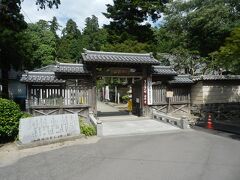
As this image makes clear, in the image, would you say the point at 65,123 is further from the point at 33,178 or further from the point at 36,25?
the point at 36,25

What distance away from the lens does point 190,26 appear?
108 feet

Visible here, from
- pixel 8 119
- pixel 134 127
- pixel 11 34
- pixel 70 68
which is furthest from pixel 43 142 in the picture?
pixel 11 34

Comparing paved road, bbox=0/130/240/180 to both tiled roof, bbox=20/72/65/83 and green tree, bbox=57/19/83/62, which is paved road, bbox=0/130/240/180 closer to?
tiled roof, bbox=20/72/65/83

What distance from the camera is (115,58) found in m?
21.6

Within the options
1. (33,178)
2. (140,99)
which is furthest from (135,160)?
(140,99)

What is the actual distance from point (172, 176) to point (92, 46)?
72264mm

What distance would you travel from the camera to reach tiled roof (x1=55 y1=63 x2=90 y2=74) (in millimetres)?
20734

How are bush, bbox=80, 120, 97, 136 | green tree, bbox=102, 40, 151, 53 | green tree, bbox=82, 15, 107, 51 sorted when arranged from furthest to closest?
green tree, bbox=82, 15, 107, 51, green tree, bbox=102, 40, 151, 53, bush, bbox=80, 120, 97, 136

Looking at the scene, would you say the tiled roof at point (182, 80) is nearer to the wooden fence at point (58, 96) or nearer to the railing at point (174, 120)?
the railing at point (174, 120)

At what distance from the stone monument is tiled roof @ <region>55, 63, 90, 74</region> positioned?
6362 mm

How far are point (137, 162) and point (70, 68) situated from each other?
12.6 meters

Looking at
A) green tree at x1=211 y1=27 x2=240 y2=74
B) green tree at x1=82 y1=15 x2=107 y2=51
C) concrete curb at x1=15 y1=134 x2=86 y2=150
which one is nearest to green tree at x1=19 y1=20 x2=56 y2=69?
green tree at x1=82 y1=15 x2=107 y2=51

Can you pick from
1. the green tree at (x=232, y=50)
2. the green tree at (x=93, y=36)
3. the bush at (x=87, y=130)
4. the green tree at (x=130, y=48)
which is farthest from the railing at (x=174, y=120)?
the green tree at (x=93, y=36)

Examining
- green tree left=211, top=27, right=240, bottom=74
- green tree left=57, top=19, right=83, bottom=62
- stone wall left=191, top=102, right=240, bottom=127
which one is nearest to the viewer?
green tree left=211, top=27, right=240, bottom=74
